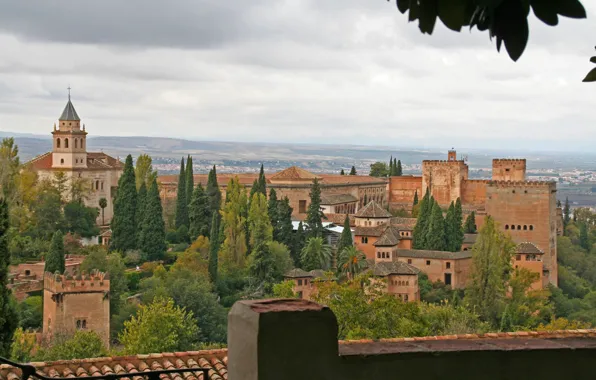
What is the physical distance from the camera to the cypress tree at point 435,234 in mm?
39219

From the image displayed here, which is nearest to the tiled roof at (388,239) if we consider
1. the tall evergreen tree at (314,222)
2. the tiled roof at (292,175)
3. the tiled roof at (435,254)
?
the tiled roof at (435,254)

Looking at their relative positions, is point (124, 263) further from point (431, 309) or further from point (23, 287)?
point (431, 309)

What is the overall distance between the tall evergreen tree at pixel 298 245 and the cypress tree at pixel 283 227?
18cm

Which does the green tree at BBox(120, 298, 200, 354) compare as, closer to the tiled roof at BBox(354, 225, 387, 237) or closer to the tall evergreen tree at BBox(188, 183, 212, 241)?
the tall evergreen tree at BBox(188, 183, 212, 241)

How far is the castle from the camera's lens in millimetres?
41812

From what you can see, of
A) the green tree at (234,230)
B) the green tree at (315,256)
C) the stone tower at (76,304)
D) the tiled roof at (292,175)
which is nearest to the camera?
the stone tower at (76,304)

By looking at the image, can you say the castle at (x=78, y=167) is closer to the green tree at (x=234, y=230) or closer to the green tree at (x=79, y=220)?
the green tree at (x=79, y=220)

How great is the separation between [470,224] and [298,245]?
9319 millimetres

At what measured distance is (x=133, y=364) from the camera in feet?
30.5

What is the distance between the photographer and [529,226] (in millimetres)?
41969

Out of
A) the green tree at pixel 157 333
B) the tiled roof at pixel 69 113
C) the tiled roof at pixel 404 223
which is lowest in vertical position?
the green tree at pixel 157 333

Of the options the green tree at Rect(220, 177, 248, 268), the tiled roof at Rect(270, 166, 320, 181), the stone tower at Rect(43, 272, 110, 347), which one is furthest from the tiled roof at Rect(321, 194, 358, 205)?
the stone tower at Rect(43, 272, 110, 347)

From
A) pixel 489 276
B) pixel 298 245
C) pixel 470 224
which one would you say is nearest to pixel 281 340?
pixel 489 276

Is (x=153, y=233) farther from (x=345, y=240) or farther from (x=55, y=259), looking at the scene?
(x=345, y=240)
